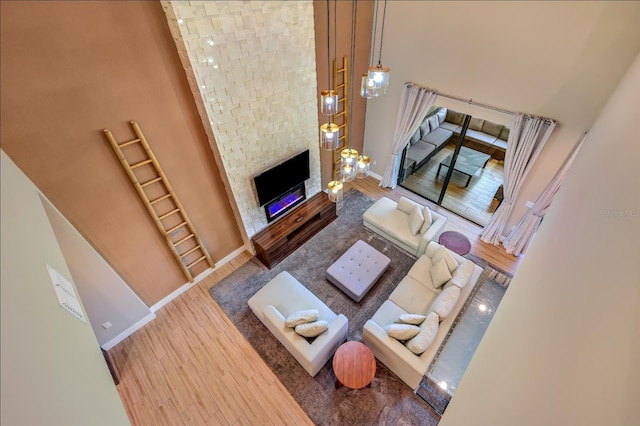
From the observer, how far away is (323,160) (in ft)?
18.6

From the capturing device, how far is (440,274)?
402 centimetres

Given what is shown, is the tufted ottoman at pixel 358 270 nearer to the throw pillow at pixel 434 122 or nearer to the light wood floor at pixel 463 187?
the light wood floor at pixel 463 187

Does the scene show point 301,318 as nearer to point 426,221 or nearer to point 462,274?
point 462,274

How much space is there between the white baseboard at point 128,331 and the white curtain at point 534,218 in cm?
589

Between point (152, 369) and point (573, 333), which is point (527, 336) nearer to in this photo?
point (573, 333)

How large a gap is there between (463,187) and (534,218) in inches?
66.3

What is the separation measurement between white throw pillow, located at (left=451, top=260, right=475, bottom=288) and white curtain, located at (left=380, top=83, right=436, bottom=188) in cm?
271

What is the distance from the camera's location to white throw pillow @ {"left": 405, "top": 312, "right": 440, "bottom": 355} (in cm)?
326

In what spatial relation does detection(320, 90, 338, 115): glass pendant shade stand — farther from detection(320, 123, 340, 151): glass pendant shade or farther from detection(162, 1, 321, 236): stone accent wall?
detection(162, 1, 321, 236): stone accent wall

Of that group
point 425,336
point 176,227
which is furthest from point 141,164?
point 425,336

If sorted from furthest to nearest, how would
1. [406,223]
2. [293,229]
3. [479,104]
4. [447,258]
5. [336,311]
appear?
1. [406,223]
2. [293,229]
3. [479,104]
4. [336,311]
5. [447,258]

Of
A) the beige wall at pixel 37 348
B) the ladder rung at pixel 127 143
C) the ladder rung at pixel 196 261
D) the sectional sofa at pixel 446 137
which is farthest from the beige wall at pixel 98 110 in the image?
the sectional sofa at pixel 446 137

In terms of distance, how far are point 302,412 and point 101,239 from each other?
3.10 m

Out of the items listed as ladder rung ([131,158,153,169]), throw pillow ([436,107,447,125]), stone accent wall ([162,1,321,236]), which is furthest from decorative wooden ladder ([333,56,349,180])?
ladder rung ([131,158,153,169])
